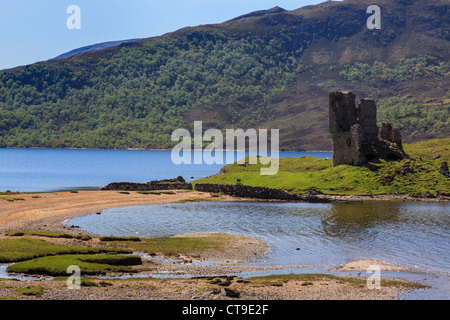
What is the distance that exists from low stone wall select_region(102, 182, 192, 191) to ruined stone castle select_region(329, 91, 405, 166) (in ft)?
69.9

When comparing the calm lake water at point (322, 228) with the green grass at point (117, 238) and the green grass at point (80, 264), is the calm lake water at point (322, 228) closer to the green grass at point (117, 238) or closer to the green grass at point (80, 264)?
the green grass at point (80, 264)

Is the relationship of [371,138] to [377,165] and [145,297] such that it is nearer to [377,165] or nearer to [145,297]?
[377,165]

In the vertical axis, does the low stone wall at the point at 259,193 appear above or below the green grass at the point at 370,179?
below

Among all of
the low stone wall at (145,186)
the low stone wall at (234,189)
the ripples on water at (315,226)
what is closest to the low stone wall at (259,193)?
the low stone wall at (234,189)

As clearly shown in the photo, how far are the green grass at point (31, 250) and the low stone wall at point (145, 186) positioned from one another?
40647mm

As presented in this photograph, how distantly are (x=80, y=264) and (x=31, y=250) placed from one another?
4515 millimetres

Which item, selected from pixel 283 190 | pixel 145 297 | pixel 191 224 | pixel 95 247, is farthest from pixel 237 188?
pixel 145 297

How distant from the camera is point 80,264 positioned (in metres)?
29.8

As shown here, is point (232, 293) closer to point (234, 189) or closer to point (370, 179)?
point (234, 189)

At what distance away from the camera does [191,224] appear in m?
48.1

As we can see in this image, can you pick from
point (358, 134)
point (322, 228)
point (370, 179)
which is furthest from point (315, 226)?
point (358, 134)

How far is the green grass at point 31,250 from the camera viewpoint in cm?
3131

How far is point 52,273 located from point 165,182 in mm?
54117

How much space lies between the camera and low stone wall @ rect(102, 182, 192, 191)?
76.6m
